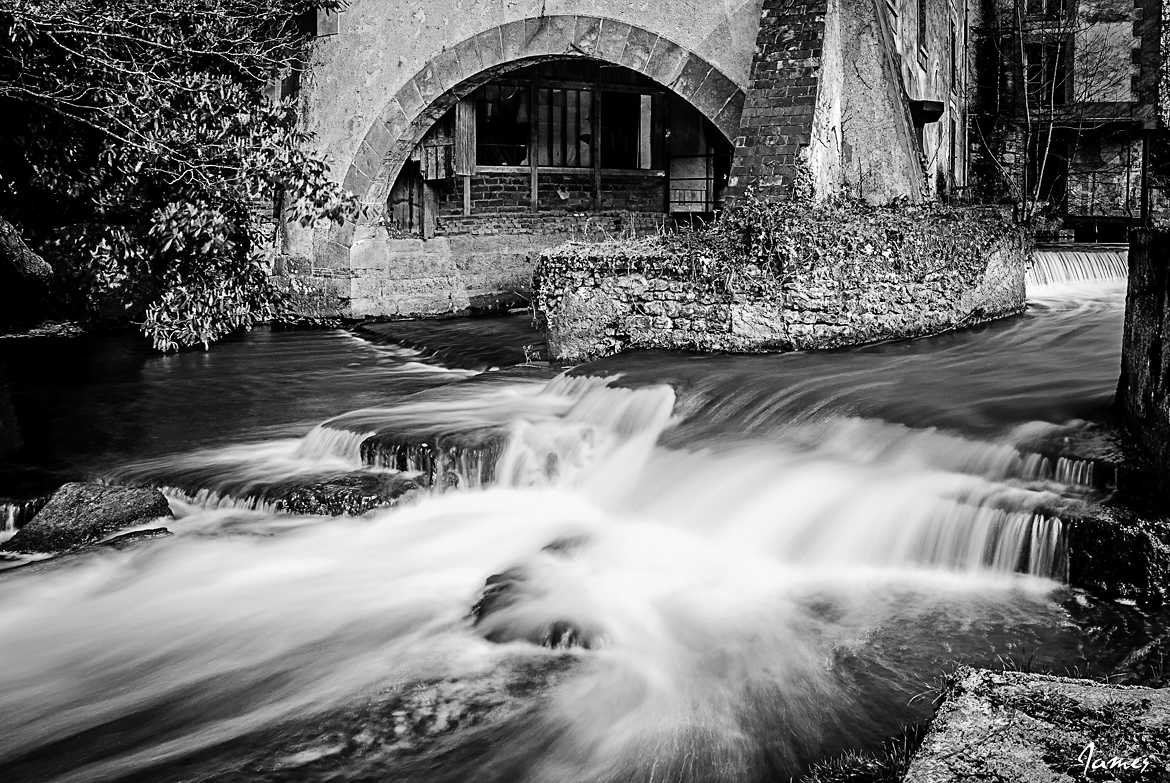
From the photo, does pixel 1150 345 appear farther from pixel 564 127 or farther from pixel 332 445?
pixel 564 127

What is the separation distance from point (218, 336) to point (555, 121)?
645 cm

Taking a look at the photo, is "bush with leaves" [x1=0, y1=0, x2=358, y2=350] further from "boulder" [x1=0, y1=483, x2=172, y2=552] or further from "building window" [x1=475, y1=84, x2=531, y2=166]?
"building window" [x1=475, y1=84, x2=531, y2=166]

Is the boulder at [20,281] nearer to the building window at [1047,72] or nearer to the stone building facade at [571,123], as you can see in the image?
the stone building facade at [571,123]

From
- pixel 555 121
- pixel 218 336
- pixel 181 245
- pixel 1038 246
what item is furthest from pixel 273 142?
pixel 1038 246

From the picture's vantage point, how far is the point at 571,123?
51.2 ft

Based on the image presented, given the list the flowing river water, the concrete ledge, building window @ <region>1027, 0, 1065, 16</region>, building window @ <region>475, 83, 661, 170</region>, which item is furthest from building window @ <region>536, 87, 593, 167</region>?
the concrete ledge

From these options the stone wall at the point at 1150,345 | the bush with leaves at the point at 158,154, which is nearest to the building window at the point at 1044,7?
the bush with leaves at the point at 158,154

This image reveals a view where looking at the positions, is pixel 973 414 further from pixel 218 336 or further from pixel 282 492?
pixel 218 336

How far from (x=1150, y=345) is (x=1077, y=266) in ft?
36.3

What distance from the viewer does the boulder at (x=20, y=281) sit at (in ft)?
37.2

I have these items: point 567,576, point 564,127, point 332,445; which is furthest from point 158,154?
point 564,127

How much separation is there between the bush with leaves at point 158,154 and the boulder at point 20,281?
38 cm

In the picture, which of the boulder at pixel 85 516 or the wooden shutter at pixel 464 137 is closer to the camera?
the boulder at pixel 85 516

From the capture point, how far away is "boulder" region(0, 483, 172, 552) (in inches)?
211
